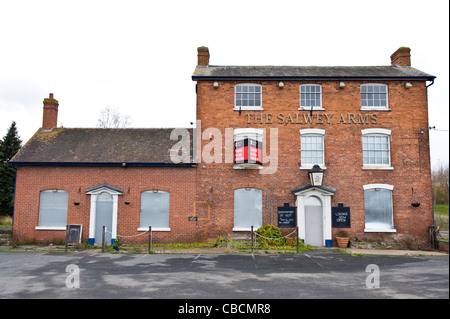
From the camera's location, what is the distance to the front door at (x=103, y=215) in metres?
17.4

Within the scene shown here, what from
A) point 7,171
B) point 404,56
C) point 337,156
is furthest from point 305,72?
point 7,171

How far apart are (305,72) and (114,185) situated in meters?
11.4

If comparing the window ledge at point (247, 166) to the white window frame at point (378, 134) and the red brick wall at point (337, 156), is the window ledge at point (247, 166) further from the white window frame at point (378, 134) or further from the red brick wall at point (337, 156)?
A: the white window frame at point (378, 134)

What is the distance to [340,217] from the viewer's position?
17.3m

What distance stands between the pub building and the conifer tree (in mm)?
18697

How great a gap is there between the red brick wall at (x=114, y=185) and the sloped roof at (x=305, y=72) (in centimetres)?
534

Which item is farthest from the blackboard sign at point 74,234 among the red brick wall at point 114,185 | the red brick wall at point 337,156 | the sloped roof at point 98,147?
the red brick wall at point 337,156

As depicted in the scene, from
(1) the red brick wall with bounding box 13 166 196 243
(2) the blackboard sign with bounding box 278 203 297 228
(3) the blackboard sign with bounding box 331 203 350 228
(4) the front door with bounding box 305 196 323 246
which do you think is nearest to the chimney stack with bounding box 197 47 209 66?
(1) the red brick wall with bounding box 13 166 196 243

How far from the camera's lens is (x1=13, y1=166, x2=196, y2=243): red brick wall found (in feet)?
57.1

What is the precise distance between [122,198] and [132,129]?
460cm

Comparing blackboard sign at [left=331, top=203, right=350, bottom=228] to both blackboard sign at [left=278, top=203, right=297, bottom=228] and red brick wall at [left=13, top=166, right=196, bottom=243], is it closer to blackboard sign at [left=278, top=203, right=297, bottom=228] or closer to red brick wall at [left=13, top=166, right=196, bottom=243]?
blackboard sign at [left=278, top=203, right=297, bottom=228]
